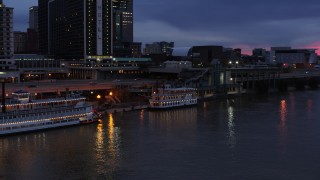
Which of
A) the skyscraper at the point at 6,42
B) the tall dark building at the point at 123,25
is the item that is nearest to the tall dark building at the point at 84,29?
the skyscraper at the point at 6,42

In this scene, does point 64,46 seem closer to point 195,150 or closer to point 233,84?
point 233,84

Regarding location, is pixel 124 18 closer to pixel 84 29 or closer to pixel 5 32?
pixel 84 29

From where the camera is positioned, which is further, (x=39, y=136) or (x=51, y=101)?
(x=51, y=101)

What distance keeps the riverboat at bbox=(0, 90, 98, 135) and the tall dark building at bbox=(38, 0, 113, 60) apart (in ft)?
168

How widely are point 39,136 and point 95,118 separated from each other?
21.4 ft

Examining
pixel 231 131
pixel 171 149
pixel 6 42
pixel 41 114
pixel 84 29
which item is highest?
pixel 84 29

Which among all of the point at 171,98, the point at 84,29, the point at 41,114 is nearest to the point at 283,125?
the point at 171,98

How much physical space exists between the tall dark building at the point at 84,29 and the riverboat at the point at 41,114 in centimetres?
5134

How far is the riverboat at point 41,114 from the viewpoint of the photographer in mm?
30547

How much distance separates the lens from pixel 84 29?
8625 cm

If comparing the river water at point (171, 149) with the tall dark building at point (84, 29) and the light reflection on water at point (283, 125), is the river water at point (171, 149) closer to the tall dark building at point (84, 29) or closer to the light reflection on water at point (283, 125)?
the light reflection on water at point (283, 125)

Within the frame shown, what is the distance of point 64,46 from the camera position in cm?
9862

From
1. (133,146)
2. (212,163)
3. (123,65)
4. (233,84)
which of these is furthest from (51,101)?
(123,65)

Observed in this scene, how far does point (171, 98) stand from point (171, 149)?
62.9 feet
